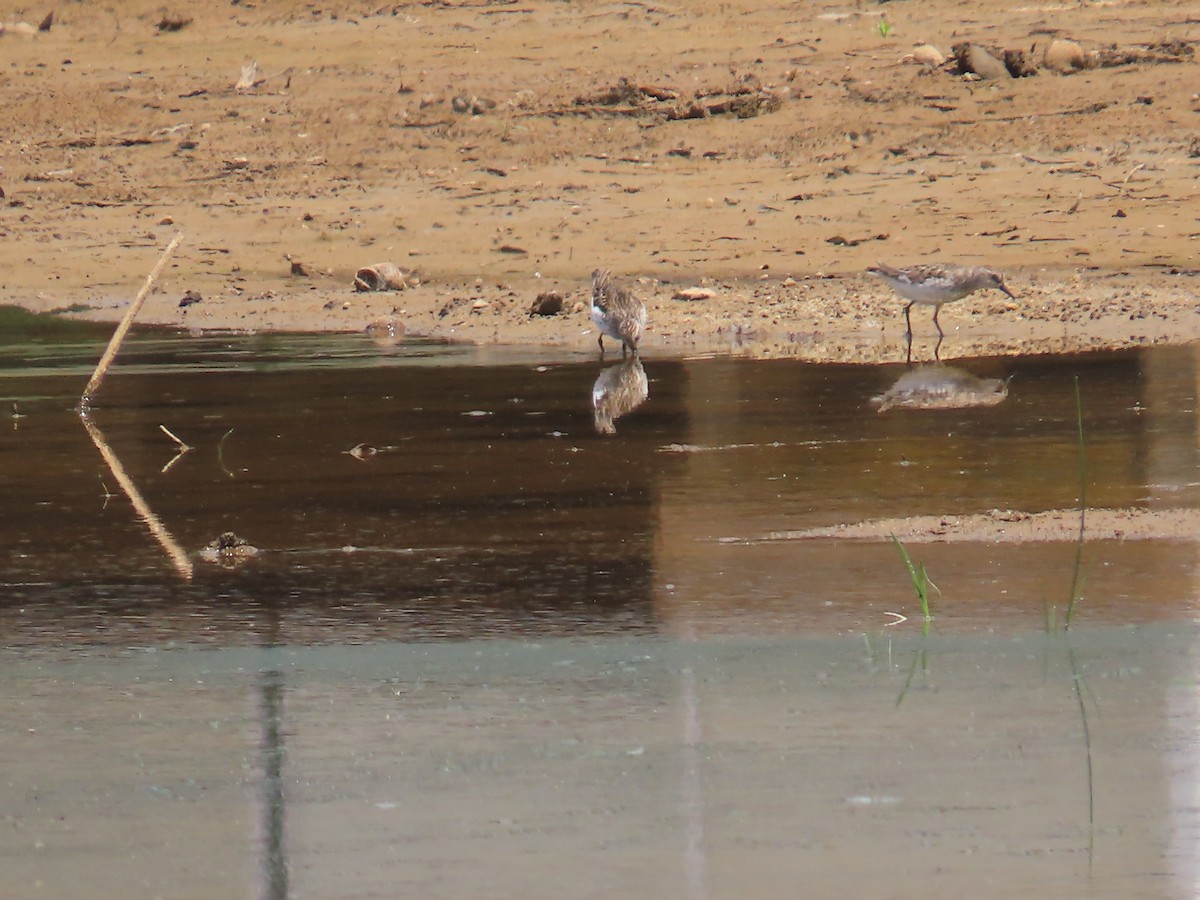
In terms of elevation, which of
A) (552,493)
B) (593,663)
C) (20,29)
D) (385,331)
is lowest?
(385,331)

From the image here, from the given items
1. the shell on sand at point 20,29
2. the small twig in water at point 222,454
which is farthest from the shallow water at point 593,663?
the shell on sand at point 20,29

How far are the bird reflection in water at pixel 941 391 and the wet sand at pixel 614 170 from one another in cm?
103

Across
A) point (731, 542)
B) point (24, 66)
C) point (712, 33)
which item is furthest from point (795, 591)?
point (24, 66)

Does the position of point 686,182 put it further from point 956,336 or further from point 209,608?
point 209,608

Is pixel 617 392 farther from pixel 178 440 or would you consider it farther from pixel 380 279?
pixel 380 279

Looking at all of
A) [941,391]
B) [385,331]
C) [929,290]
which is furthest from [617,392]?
[385,331]

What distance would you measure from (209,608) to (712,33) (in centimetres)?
1555

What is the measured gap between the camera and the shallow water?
4316 mm

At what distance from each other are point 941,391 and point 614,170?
26.9ft

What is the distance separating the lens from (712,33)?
21.3 metres

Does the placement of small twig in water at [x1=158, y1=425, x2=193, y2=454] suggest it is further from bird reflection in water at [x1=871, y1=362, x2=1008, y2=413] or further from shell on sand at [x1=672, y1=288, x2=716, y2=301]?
shell on sand at [x1=672, y1=288, x2=716, y2=301]

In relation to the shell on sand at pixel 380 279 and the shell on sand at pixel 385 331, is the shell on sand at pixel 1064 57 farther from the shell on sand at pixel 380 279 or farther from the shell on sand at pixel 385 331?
the shell on sand at pixel 385 331

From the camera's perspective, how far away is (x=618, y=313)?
12.1m

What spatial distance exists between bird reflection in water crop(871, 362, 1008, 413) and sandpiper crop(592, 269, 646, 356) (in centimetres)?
150
